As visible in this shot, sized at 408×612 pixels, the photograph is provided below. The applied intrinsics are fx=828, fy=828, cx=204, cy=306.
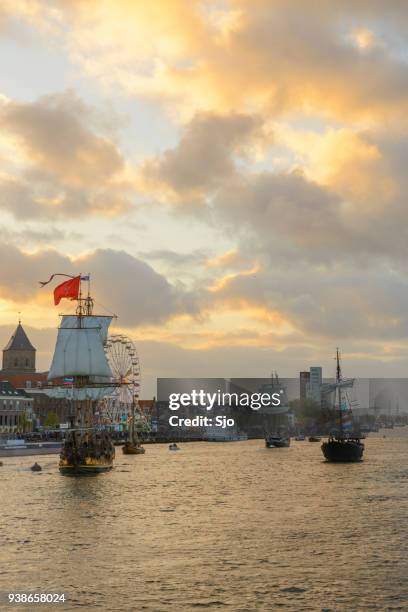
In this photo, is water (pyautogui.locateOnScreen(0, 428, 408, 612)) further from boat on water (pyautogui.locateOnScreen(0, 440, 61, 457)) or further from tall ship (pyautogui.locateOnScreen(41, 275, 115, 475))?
boat on water (pyautogui.locateOnScreen(0, 440, 61, 457))

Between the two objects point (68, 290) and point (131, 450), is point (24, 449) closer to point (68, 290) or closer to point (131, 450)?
point (131, 450)

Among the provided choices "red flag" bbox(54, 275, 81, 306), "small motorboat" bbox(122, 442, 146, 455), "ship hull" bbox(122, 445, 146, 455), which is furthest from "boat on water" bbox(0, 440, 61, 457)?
"red flag" bbox(54, 275, 81, 306)

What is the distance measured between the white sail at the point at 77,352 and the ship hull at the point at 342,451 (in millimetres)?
36716

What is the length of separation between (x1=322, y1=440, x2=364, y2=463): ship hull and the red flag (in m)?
46.0

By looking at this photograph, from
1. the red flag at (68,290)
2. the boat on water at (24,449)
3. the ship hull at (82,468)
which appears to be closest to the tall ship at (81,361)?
the red flag at (68,290)

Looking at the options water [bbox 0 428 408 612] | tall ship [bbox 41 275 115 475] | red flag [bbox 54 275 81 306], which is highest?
red flag [bbox 54 275 81 306]

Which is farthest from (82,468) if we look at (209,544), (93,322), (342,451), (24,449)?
(24,449)

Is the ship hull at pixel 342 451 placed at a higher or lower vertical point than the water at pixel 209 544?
higher

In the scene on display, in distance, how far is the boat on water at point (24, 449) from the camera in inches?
5965

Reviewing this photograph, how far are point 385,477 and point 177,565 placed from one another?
6333 cm

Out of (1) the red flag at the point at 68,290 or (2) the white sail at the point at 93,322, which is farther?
(2) the white sail at the point at 93,322

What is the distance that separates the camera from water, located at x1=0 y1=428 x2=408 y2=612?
3609 centimetres

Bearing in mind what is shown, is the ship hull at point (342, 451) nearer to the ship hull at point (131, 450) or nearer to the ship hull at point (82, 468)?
the ship hull at point (82, 468)

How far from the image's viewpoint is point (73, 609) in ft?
108
